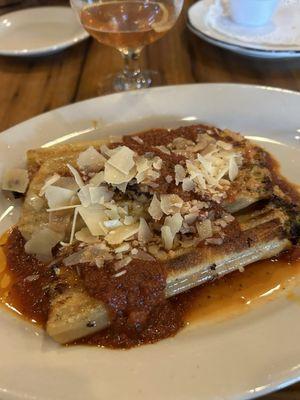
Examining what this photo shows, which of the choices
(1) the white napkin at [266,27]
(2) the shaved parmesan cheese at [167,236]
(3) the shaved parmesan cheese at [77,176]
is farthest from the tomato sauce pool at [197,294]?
(1) the white napkin at [266,27]

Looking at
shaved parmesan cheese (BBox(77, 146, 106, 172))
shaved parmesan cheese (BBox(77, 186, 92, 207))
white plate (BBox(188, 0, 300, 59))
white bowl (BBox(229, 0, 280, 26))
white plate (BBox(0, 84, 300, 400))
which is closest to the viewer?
white plate (BBox(0, 84, 300, 400))

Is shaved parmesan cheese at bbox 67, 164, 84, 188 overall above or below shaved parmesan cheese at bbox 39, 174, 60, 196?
above

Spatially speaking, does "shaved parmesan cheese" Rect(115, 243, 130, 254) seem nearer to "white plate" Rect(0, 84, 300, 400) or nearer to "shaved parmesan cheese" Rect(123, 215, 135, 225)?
"shaved parmesan cheese" Rect(123, 215, 135, 225)

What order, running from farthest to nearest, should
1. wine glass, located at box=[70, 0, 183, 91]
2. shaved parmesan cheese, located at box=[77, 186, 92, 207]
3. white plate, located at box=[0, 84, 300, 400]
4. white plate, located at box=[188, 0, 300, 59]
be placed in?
white plate, located at box=[188, 0, 300, 59] → wine glass, located at box=[70, 0, 183, 91] → shaved parmesan cheese, located at box=[77, 186, 92, 207] → white plate, located at box=[0, 84, 300, 400]

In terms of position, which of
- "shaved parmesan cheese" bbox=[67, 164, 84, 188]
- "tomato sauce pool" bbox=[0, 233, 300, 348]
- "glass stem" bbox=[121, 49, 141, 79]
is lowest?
"tomato sauce pool" bbox=[0, 233, 300, 348]

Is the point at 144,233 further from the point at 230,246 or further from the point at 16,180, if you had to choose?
the point at 16,180

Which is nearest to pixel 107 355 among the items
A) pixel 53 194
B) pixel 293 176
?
pixel 53 194

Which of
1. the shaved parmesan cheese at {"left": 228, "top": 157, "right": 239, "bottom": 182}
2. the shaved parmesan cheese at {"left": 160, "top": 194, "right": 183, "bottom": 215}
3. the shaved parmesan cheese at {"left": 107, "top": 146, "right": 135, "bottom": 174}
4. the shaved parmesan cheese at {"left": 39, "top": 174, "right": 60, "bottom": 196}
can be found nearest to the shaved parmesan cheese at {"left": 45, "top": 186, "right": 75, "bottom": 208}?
the shaved parmesan cheese at {"left": 39, "top": 174, "right": 60, "bottom": 196}

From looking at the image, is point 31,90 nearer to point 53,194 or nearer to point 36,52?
point 36,52
